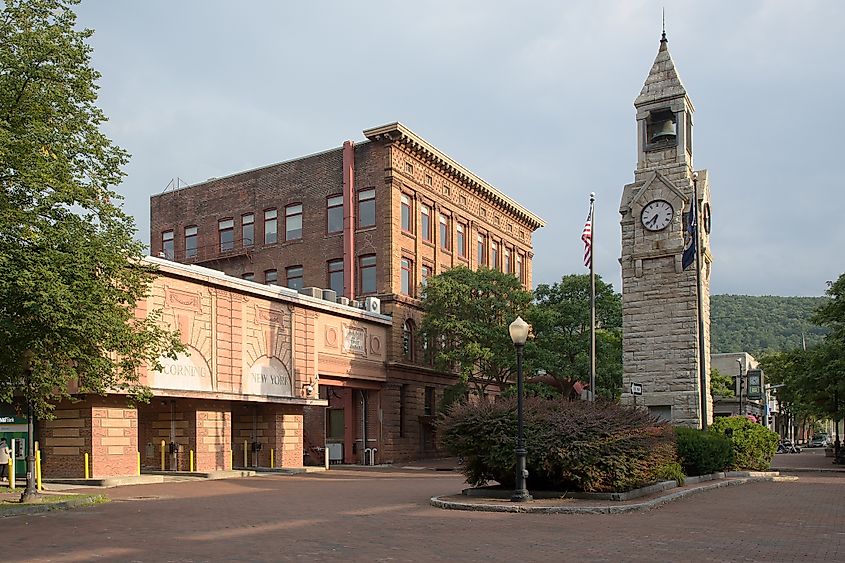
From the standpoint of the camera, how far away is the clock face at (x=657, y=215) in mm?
33219

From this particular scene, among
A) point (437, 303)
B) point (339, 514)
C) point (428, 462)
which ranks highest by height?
point (437, 303)

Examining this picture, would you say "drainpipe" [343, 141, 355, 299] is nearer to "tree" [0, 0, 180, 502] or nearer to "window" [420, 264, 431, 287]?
"window" [420, 264, 431, 287]

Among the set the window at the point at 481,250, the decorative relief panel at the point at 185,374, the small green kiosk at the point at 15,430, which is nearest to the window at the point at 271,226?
the window at the point at 481,250

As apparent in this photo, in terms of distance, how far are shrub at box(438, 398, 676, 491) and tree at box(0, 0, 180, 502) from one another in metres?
8.54

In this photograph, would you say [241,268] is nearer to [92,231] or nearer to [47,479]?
[47,479]

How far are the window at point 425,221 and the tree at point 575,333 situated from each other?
7700mm

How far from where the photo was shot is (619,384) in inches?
1737

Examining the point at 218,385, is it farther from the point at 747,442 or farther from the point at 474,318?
the point at 747,442

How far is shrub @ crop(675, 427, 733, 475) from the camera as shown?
25.9 m

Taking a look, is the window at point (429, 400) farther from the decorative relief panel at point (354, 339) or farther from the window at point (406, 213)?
the window at point (406, 213)

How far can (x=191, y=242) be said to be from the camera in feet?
180

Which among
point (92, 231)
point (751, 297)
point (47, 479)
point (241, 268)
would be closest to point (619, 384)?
point (241, 268)

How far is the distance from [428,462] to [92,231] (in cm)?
2886

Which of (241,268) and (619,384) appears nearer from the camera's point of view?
(619,384)
